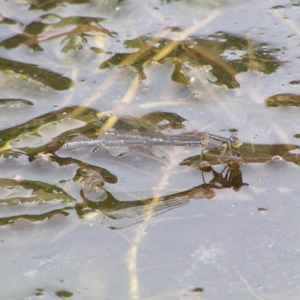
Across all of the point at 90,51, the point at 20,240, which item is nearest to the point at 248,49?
the point at 90,51

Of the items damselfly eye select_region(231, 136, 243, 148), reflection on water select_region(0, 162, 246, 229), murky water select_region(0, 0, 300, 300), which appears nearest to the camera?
murky water select_region(0, 0, 300, 300)

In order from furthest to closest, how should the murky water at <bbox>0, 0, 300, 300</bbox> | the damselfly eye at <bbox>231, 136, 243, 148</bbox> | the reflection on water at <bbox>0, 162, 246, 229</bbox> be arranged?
the damselfly eye at <bbox>231, 136, 243, 148</bbox> → the reflection on water at <bbox>0, 162, 246, 229</bbox> → the murky water at <bbox>0, 0, 300, 300</bbox>

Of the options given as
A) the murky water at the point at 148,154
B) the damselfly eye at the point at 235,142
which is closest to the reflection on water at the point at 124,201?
the murky water at the point at 148,154

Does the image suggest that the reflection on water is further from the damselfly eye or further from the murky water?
the damselfly eye

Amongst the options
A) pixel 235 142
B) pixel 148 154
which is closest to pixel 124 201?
pixel 148 154

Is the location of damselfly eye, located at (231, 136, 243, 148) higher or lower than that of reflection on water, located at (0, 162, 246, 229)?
higher

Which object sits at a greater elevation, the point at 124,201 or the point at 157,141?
the point at 157,141

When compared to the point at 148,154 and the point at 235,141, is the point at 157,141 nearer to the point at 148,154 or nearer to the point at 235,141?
the point at 148,154

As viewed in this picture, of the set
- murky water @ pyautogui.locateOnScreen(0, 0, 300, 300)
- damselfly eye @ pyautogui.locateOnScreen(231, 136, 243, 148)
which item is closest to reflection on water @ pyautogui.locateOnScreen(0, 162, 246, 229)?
murky water @ pyautogui.locateOnScreen(0, 0, 300, 300)
